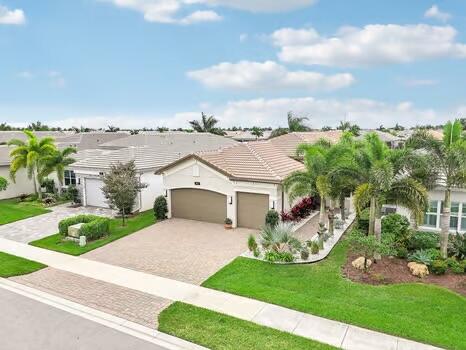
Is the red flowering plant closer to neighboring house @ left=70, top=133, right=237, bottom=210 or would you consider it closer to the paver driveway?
the paver driveway

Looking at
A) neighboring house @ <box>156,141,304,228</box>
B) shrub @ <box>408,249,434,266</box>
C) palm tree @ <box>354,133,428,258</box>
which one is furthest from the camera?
neighboring house @ <box>156,141,304,228</box>

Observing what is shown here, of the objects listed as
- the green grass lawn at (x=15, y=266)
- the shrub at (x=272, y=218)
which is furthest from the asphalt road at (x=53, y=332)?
the shrub at (x=272, y=218)

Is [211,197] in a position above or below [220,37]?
below

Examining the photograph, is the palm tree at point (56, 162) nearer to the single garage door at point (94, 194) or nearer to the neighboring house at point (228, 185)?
the single garage door at point (94, 194)

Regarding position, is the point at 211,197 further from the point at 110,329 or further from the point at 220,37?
the point at 110,329

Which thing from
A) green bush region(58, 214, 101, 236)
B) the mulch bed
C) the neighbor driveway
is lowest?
the mulch bed

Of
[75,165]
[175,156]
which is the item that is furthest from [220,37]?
[75,165]

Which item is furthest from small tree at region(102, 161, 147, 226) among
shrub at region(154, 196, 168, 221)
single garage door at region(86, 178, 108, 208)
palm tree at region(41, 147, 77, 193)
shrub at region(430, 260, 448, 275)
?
shrub at region(430, 260, 448, 275)
